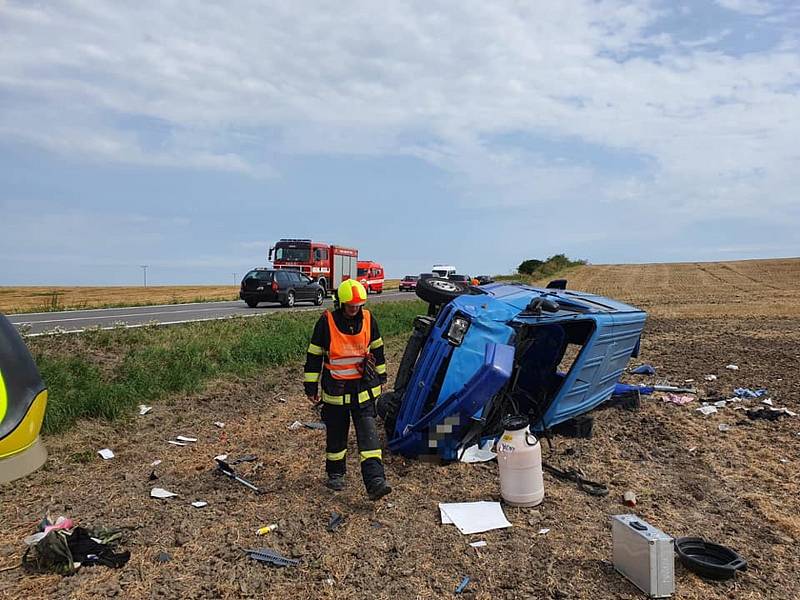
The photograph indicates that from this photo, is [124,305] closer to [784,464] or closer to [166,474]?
[166,474]

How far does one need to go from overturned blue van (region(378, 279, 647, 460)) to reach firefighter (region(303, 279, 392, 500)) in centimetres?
39

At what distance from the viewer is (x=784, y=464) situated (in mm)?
5102

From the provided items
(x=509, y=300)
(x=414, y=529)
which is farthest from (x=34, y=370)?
(x=509, y=300)

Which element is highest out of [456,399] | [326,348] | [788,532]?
[326,348]

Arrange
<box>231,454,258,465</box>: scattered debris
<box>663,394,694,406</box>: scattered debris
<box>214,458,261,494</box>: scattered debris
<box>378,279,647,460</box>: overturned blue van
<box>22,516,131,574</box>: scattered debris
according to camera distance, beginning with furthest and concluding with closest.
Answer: <box>663,394,694,406</box>: scattered debris, <box>231,454,258,465</box>: scattered debris, <box>214,458,261,494</box>: scattered debris, <box>378,279,647,460</box>: overturned blue van, <box>22,516,131,574</box>: scattered debris

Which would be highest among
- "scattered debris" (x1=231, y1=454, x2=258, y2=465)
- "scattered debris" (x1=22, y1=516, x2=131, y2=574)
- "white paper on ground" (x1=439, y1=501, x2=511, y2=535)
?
"scattered debris" (x1=22, y1=516, x2=131, y2=574)

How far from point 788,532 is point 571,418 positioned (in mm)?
2093

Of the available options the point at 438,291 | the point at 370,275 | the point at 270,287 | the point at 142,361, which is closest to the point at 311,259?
the point at 270,287

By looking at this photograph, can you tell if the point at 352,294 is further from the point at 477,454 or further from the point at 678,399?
the point at 678,399

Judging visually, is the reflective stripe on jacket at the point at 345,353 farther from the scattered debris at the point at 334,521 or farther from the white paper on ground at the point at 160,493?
the white paper on ground at the point at 160,493

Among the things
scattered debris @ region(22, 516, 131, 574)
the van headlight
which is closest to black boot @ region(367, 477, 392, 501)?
the van headlight

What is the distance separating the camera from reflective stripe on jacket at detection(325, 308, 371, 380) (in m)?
4.55

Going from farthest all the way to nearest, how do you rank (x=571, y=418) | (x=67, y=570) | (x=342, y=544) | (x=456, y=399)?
(x=571, y=418) < (x=456, y=399) < (x=342, y=544) < (x=67, y=570)

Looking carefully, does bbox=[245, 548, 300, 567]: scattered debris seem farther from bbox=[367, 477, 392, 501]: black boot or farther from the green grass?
the green grass
